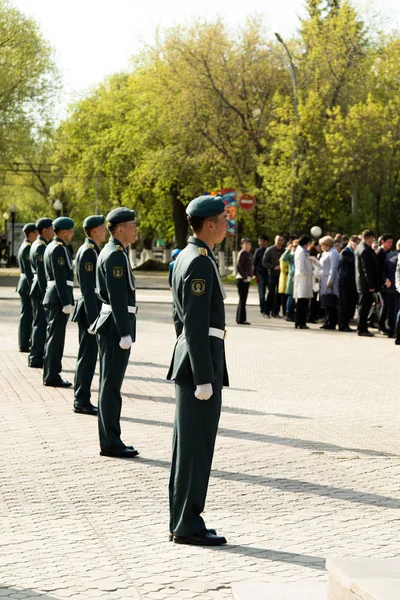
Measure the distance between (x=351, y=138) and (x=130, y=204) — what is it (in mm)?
22702

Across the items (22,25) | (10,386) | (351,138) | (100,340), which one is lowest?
(10,386)

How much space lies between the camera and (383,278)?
1986cm

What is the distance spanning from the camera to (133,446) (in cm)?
860

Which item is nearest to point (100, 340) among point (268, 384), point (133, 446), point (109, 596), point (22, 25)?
point (133, 446)

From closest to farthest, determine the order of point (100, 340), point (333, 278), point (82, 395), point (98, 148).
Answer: point (100, 340) → point (82, 395) → point (333, 278) → point (98, 148)

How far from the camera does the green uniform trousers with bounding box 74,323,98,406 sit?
10.2m

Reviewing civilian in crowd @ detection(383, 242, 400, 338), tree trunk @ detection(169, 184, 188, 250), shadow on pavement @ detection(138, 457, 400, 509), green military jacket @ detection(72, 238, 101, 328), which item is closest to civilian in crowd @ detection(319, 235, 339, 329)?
civilian in crowd @ detection(383, 242, 400, 338)

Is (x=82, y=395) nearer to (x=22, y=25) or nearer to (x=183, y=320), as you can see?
(x=183, y=320)

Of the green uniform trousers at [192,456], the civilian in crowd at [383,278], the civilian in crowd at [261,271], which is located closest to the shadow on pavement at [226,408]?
the green uniform trousers at [192,456]

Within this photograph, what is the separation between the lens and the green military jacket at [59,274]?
11992mm

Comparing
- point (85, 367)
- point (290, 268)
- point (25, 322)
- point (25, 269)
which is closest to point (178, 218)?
point (290, 268)

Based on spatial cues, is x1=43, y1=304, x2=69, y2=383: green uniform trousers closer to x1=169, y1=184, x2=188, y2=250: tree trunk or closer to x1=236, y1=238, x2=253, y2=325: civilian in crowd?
x1=236, y1=238, x2=253, y2=325: civilian in crowd

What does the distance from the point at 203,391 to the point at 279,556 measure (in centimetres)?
91

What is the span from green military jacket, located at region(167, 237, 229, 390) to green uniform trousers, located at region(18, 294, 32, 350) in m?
10.0
